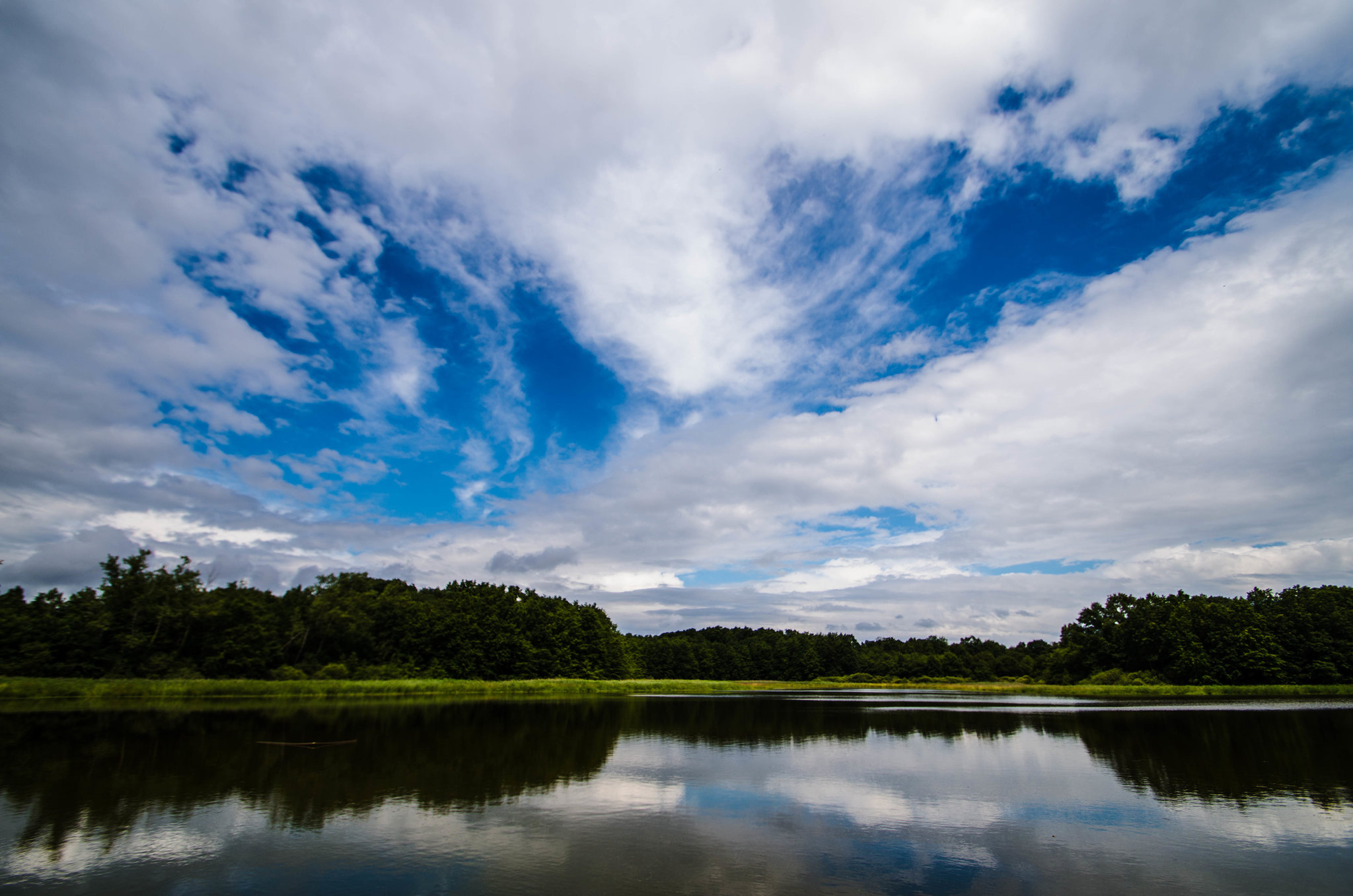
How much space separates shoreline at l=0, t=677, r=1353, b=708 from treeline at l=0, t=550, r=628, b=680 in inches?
205

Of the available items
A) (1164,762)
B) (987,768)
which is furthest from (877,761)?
(1164,762)

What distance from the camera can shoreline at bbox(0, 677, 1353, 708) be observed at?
49125mm

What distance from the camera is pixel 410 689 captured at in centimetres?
6706

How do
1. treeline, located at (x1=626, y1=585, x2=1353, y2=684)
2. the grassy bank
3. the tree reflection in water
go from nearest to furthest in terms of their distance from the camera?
the tree reflection in water, the grassy bank, treeline, located at (x1=626, y1=585, x2=1353, y2=684)

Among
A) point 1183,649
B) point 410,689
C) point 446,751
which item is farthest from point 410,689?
point 1183,649

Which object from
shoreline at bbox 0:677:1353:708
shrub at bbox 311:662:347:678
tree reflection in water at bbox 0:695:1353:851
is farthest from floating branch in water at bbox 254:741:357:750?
shrub at bbox 311:662:347:678

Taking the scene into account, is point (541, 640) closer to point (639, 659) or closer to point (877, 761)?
point (639, 659)

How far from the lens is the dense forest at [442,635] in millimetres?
59500

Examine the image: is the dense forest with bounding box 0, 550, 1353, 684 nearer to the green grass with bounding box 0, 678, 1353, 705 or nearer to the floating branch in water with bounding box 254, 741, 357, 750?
the green grass with bounding box 0, 678, 1353, 705

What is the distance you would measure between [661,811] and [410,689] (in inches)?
2326

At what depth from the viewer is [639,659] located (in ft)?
465

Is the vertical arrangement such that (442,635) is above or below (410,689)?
above

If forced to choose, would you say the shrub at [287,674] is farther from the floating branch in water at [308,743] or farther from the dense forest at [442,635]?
the floating branch in water at [308,743]

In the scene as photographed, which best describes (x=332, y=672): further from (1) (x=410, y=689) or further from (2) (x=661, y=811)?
(2) (x=661, y=811)
